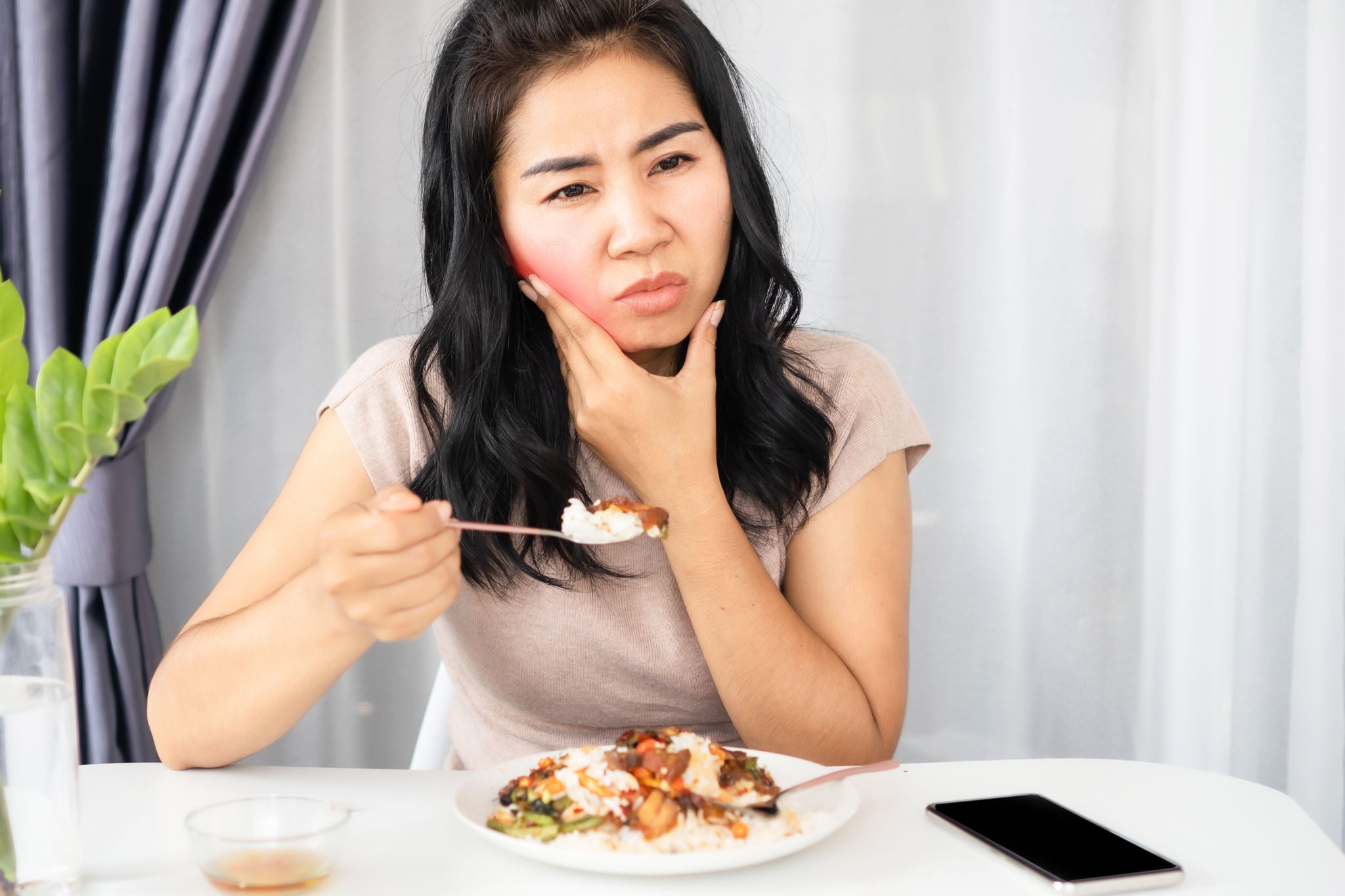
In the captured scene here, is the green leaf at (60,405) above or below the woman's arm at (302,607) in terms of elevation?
above

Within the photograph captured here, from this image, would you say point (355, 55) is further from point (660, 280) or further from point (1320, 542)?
point (1320, 542)

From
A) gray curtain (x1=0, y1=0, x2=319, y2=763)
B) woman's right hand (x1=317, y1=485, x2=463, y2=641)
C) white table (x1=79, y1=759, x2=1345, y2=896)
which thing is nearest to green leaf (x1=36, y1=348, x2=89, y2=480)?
woman's right hand (x1=317, y1=485, x2=463, y2=641)

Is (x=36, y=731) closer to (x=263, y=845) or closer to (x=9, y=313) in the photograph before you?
(x=263, y=845)

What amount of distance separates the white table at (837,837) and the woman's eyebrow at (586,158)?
0.69m

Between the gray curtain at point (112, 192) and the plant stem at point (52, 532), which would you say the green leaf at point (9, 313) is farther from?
the gray curtain at point (112, 192)

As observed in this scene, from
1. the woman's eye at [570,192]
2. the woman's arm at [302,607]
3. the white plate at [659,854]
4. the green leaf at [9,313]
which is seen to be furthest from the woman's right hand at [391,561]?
the woman's eye at [570,192]

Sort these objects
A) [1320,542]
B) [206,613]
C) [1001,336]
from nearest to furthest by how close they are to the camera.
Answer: [206,613], [1320,542], [1001,336]

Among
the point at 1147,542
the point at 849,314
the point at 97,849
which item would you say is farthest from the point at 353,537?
the point at 1147,542

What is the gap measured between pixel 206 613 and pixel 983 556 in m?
1.70

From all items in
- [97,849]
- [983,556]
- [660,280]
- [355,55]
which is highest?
[355,55]

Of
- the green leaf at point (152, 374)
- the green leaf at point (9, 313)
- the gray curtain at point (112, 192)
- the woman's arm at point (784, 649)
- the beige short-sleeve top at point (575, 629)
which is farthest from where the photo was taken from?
the gray curtain at point (112, 192)

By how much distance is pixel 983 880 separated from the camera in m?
0.87

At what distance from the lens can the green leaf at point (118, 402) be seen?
27.3 inches

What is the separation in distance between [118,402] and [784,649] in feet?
2.64
